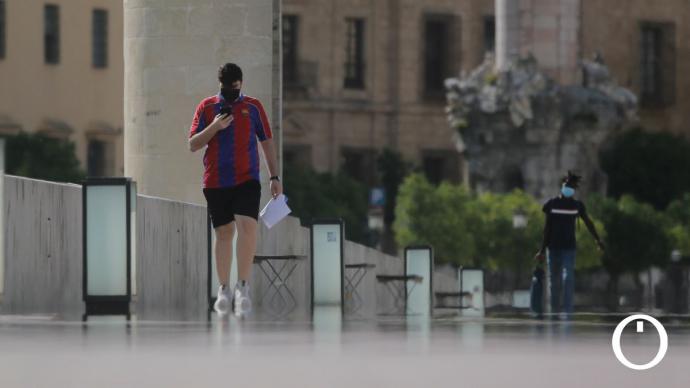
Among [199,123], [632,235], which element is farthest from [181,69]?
[632,235]

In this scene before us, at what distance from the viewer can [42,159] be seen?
80.2 metres

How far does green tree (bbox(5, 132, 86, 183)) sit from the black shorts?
59.3m

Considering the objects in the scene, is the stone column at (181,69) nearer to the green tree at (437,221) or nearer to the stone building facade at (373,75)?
the green tree at (437,221)

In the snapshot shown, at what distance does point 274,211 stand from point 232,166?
0.55 m

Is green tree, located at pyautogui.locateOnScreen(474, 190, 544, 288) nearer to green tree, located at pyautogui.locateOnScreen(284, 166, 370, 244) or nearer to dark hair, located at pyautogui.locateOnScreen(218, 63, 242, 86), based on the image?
green tree, located at pyautogui.locateOnScreen(284, 166, 370, 244)

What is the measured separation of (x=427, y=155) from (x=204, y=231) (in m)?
77.0

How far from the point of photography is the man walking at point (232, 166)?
19688 mm

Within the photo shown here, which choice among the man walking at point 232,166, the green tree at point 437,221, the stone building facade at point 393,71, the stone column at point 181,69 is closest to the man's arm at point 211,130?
the man walking at point 232,166

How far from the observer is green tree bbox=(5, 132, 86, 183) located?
261 ft

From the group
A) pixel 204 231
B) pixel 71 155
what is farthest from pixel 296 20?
pixel 204 231

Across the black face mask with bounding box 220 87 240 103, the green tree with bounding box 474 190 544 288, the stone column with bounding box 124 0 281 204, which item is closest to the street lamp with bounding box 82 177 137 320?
the black face mask with bounding box 220 87 240 103

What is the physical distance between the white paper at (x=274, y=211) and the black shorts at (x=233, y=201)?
20cm

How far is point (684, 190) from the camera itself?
326 ft

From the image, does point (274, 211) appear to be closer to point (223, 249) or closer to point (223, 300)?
point (223, 249)
